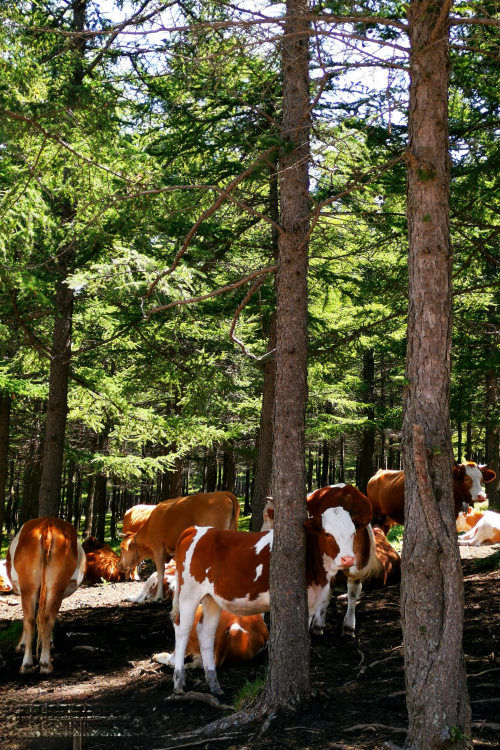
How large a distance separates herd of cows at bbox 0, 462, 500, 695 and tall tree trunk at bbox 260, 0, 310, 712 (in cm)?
32

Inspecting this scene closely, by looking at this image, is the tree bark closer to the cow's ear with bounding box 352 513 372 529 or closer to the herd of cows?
the herd of cows

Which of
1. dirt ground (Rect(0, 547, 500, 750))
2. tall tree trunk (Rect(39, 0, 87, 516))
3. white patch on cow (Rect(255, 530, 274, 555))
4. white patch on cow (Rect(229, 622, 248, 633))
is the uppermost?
tall tree trunk (Rect(39, 0, 87, 516))

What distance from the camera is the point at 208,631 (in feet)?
24.7

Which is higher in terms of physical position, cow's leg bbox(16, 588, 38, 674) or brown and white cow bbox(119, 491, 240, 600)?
brown and white cow bbox(119, 491, 240, 600)

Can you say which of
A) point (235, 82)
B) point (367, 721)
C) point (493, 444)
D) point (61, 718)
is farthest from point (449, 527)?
point (493, 444)

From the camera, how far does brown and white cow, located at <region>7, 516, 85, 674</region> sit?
29.4 feet

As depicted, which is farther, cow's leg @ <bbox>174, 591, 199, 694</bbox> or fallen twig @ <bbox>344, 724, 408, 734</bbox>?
cow's leg @ <bbox>174, 591, 199, 694</bbox>

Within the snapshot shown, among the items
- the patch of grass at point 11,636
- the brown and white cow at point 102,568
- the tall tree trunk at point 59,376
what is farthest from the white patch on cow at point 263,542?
the brown and white cow at point 102,568

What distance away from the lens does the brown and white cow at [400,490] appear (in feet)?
42.1

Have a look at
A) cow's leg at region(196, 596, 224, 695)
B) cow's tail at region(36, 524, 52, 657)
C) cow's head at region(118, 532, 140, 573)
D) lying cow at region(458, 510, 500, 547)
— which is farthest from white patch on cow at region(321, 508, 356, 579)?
lying cow at region(458, 510, 500, 547)

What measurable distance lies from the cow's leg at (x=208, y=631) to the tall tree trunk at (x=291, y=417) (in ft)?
4.41

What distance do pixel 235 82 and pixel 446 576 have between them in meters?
9.02

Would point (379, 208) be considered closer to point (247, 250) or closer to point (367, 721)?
point (247, 250)

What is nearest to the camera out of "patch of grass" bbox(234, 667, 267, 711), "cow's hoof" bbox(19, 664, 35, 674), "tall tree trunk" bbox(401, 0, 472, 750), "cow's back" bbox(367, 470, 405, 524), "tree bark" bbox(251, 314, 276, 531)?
"tall tree trunk" bbox(401, 0, 472, 750)
